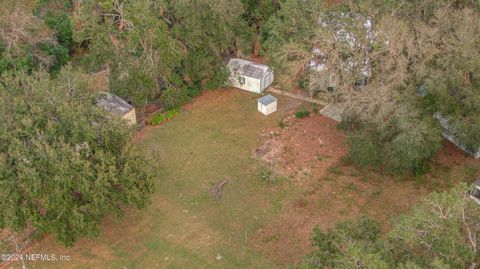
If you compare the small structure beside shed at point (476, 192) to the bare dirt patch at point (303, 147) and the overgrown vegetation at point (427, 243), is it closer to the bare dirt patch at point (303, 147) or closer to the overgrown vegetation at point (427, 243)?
the bare dirt patch at point (303, 147)

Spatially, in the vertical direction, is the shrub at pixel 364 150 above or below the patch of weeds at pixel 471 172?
above

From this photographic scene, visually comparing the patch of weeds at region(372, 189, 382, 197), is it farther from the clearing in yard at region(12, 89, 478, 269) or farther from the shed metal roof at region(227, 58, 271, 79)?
the shed metal roof at region(227, 58, 271, 79)

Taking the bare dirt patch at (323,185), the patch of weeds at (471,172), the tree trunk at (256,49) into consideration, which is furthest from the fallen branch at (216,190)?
the tree trunk at (256,49)

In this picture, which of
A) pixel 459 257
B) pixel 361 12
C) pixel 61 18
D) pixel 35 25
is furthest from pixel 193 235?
pixel 61 18

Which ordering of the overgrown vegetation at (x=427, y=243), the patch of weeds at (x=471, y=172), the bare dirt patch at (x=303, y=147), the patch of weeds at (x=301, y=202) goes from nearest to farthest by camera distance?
the overgrown vegetation at (x=427, y=243) < the patch of weeds at (x=301, y=202) < the patch of weeds at (x=471, y=172) < the bare dirt patch at (x=303, y=147)

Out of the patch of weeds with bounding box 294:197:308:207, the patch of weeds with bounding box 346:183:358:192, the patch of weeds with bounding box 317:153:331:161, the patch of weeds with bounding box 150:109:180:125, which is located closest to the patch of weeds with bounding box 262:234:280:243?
the patch of weeds with bounding box 294:197:308:207

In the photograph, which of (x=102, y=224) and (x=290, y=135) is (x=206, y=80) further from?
(x=102, y=224)
